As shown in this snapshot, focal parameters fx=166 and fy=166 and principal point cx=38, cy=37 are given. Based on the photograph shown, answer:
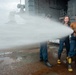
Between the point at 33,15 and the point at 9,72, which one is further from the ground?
the point at 33,15

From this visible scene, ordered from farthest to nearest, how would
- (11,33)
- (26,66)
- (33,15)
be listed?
(33,15)
(11,33)
(26,66)

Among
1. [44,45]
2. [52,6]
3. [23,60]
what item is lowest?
[23,60]

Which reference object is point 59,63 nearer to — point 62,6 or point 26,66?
point 26,66

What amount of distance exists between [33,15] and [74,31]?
21.3 ft

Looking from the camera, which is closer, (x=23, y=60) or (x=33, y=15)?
(x=23, y=60)

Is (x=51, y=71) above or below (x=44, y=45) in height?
below

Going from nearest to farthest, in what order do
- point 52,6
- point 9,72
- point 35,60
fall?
point 9,72 < point 35,60 < point 52,6

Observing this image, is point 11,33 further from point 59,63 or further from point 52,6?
point 52,6

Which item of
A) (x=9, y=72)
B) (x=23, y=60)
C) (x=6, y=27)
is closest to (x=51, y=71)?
(x=9, y=72)

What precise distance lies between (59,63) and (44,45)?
901 mm

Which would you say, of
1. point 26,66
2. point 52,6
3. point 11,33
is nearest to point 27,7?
point 52,6

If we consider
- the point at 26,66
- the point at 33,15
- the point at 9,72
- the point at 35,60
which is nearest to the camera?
the point at 9,72

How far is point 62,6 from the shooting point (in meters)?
13.0

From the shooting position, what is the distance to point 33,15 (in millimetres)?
11523
